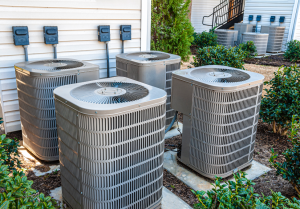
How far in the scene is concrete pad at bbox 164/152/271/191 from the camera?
9.93 feet

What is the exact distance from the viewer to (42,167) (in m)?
3.23

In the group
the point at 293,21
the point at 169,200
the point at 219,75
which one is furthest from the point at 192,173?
the point at 293,21

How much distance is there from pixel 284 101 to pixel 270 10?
11.7m

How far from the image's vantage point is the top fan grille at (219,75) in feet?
9.76

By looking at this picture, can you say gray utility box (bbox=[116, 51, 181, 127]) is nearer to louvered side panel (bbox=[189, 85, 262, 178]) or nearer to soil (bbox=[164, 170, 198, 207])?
louvered side panel (bbox=[189, 85, 262, 178])

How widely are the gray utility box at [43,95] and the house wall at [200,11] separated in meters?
15.5

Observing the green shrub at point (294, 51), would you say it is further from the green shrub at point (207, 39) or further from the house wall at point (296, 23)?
the green shrub at point (207, 39)

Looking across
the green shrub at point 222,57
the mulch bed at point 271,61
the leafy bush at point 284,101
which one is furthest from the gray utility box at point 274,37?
the leafy bush at point 284,101

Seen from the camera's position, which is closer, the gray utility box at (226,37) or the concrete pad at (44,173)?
the concrete pad at (44,173)

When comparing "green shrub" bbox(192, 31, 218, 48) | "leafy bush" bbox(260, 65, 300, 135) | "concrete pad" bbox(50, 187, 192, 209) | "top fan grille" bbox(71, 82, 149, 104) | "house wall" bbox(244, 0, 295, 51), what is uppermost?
"house wall" bbox(244, 0, 295, 51)

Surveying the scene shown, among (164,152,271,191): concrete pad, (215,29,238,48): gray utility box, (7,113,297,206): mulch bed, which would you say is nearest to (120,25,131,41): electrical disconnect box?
(7,113,297,206): mulch bed

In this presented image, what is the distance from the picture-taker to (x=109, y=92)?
2312mm

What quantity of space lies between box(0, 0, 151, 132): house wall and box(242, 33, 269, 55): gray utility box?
28.1 ft

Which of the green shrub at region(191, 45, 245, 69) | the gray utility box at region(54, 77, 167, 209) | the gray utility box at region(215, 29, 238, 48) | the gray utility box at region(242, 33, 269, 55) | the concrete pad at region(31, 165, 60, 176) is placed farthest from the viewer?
the gray utility box at region(215, 29, 238, 48)
